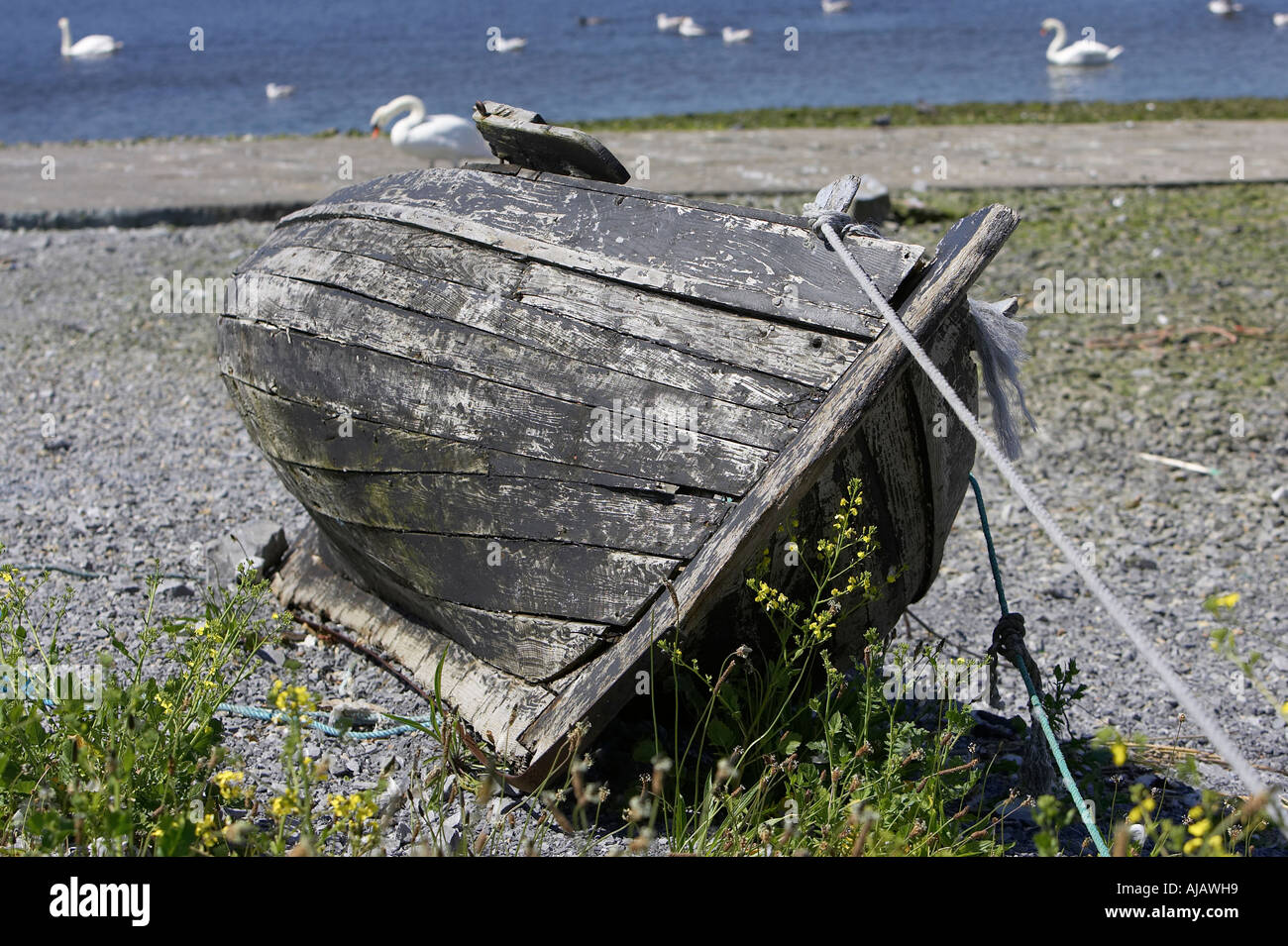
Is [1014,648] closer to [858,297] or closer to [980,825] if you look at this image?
[980,825]

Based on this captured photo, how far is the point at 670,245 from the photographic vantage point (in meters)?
2.88

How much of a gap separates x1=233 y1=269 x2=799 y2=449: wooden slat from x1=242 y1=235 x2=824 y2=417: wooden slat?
18 mm

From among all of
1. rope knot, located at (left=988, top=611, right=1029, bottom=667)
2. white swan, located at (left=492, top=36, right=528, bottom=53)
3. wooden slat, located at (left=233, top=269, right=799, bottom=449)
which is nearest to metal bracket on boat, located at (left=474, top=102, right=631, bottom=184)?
wooden slat, located at (left=233, top=269, right=799, bottom=449)

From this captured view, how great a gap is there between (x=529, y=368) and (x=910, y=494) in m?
1.04

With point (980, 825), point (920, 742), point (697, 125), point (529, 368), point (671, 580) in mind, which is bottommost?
point (980, 825)

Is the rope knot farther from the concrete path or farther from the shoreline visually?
the shoreline

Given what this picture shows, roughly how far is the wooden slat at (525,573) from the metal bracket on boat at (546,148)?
3.60 ft

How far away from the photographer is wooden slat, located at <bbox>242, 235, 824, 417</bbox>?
267 cm

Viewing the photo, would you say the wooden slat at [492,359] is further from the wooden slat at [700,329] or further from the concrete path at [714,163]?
the concrete path at [714,163]

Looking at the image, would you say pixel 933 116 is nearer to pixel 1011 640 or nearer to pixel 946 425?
pixel 946 425

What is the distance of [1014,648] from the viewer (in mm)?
2959

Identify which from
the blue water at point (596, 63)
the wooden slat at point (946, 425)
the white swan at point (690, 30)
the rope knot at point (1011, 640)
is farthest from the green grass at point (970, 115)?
the rope knot at point (1011, 640)
